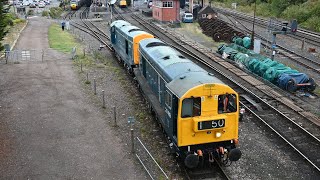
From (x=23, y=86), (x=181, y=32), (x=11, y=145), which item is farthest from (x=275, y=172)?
(x=181, y=32)

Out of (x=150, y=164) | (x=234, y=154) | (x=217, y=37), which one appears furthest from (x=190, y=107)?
(x=217, y=37)

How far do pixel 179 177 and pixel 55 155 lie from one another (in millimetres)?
4874

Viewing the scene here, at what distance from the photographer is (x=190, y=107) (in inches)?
477

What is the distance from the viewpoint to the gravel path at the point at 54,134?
13078 mm

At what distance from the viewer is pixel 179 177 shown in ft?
42.0

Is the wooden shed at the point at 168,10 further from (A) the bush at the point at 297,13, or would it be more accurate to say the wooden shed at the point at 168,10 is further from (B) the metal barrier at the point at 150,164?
(B) the metal barrier at the point at 150,164

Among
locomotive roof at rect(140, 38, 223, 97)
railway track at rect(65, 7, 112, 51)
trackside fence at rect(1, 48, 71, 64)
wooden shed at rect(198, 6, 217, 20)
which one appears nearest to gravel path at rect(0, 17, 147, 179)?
locomotive roof at rect(140, 38, 223, 97)

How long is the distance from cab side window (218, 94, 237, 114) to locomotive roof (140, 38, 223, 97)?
568mm

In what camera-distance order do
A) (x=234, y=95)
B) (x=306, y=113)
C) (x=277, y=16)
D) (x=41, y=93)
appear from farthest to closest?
(x=277, y=16) < (x=41, y=93) < (x=306, y=113) < (x=234, y=95)

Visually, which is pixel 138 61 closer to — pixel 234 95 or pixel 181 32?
pixel 234 95

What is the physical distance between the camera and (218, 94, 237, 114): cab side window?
40.8 ft

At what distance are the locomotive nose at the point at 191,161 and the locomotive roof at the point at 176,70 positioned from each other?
2022mm

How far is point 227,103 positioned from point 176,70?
8.93 ft

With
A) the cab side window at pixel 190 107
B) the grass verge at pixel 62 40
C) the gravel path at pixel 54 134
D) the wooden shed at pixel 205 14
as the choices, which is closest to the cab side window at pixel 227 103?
the cab side window at pixel 190 107
